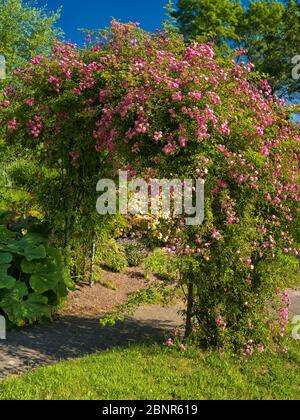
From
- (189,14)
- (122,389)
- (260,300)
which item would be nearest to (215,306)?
(260,300)

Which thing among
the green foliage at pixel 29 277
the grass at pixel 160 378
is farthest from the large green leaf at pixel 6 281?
the grass at pixel 160 378

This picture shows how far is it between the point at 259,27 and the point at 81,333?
27.3 meters

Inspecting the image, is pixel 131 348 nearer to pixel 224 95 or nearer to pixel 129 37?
pixel 224 95

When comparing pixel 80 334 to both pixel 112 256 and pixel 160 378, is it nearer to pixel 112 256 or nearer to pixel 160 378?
pixel 160 378

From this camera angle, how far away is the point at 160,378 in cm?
481

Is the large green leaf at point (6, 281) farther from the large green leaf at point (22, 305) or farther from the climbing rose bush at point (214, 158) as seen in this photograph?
the climbing rose bush at point (214, 158)

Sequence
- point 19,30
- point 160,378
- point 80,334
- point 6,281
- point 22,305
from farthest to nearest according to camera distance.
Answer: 1. point 19,30
2. point 80,334
3. point 22,305
4. point 6,281
5. point 160,378

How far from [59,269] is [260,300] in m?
2.67

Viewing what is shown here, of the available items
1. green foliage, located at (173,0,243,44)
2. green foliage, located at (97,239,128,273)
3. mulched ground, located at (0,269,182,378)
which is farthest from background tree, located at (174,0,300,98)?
mulched ground, located at (0,269,182,378)

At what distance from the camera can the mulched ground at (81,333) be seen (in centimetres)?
561

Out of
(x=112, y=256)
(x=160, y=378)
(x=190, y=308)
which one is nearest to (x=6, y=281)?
(x=190, y=308)

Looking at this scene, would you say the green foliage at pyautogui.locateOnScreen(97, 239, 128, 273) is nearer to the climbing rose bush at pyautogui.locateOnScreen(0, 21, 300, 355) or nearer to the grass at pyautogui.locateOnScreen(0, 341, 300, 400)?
the climbing rose bush at pyautogui.locateOnScreen(0, 21, 300, 355)

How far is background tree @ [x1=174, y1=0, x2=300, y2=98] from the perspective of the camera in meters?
29.5

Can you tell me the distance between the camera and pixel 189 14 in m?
31.0
